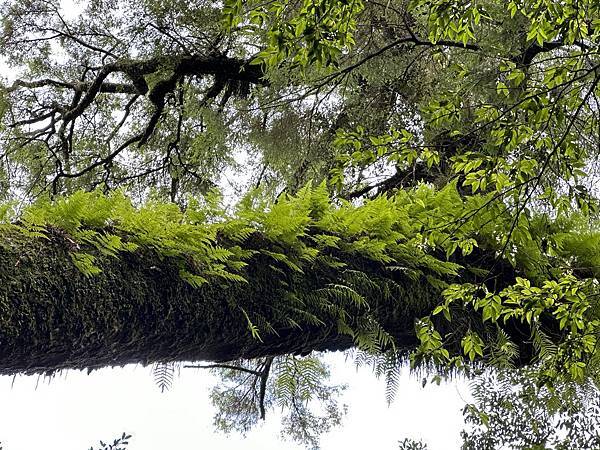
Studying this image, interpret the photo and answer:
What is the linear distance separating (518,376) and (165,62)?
372 cm

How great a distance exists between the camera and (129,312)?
1.60 m

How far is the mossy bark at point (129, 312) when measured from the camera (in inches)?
57.5

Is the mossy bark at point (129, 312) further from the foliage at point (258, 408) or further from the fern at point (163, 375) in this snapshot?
the foliage at point (258, 408)

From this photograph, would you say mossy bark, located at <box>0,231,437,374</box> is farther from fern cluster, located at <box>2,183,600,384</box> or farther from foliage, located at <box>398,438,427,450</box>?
foliage, located at <box>398,438,427,450</box>

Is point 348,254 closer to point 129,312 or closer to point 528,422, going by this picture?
point 129,312

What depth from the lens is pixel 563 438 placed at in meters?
3.48

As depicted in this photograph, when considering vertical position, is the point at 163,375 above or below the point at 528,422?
above

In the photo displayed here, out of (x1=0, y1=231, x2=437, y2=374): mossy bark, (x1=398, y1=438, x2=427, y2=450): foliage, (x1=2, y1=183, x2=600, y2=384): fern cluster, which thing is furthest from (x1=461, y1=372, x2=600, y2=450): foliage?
(x1=0, y1=231, x2=437, y2=374): mossy bark

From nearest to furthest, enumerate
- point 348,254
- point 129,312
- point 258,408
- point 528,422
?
point 129,312 < point 348,254 < point 528,422 < point 258,408

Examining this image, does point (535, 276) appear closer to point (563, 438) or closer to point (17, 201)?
point (563, 438)

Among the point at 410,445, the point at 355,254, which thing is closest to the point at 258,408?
the point at 410,445

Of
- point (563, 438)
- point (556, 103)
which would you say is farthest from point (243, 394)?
point (556, 103)

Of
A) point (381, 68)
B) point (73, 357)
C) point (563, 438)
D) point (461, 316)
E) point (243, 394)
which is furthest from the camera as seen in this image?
point (243, 394)

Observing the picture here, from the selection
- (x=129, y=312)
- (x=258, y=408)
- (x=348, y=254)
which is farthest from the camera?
(x=258, y=408)
